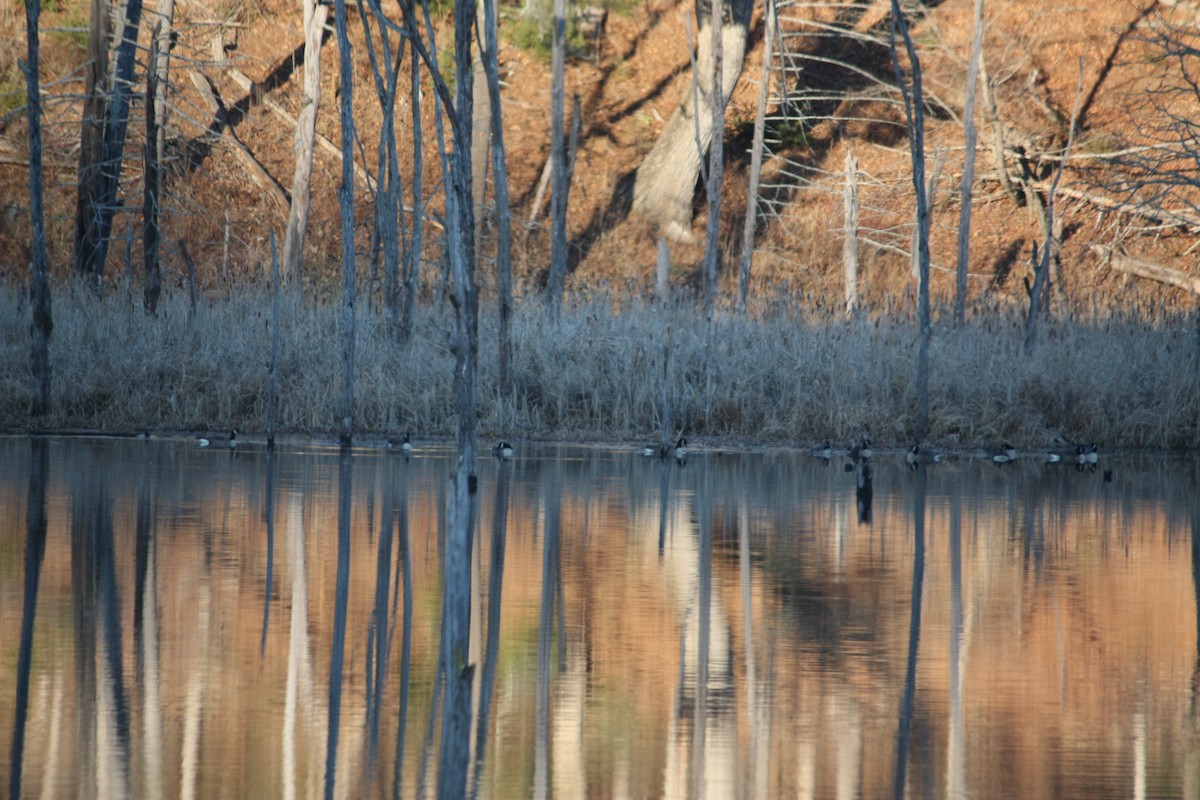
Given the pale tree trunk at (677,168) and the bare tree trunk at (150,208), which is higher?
the pale tree trunk at (677,168)

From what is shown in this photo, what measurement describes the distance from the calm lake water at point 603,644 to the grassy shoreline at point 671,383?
16.6 feet

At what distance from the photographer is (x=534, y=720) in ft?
18.2

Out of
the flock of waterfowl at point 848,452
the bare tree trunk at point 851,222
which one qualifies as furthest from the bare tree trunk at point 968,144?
the flock of waterfowl at point 848,452

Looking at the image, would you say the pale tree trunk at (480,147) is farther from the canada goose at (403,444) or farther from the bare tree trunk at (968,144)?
the canada goose at (403,444)

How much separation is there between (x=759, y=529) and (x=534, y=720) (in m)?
5.05

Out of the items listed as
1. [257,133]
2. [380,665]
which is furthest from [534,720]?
[257,133]

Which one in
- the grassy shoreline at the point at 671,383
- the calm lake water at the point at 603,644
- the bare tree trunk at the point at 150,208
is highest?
the bare tree trunk at the point at 150,208

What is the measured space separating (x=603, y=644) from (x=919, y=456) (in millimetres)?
9745

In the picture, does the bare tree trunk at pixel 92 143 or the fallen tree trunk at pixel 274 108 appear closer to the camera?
the bare tree trunk at pixel 92 143

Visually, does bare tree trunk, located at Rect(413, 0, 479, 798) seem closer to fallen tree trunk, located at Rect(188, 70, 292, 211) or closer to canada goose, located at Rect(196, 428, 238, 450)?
canada goose, located at Rect(196, 428, 238, 450)

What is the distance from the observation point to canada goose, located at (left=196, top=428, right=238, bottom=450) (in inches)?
622

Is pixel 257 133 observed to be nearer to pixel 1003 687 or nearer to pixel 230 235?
pixel 230 235

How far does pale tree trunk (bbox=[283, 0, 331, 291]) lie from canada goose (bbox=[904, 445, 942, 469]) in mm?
14160

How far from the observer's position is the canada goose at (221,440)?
15.8 m
